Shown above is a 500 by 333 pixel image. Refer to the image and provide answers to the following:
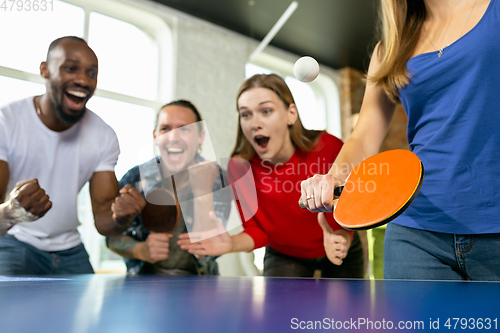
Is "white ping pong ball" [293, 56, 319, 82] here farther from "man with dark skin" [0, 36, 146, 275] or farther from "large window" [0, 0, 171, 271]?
"large window" [0, 0, 171, 271]

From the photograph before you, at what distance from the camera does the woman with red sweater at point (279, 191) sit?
3.81 ft

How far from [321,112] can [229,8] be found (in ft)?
3.23

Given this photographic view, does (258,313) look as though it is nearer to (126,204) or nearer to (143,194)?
(126,204)

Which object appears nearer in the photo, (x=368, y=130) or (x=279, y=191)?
(x=368, y=130)

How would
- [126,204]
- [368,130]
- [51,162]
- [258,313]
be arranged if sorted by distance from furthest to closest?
[51,162] < [126,204] < [368,130] < [258,313]

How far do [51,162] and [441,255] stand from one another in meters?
1.12

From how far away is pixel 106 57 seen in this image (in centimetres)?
244

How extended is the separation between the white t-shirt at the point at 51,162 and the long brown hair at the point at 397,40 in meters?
0.91

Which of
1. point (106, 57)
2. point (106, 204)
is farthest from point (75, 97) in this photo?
point (106, 57)

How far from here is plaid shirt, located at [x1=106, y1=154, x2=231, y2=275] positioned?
1.28m

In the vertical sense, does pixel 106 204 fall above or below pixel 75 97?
below

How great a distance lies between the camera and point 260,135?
132 centimetres

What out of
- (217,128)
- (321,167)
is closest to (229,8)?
(217,128)

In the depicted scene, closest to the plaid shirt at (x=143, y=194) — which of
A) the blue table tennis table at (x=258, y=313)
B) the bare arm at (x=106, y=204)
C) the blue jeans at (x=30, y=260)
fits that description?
the bare arm at (x=106, y=204)
